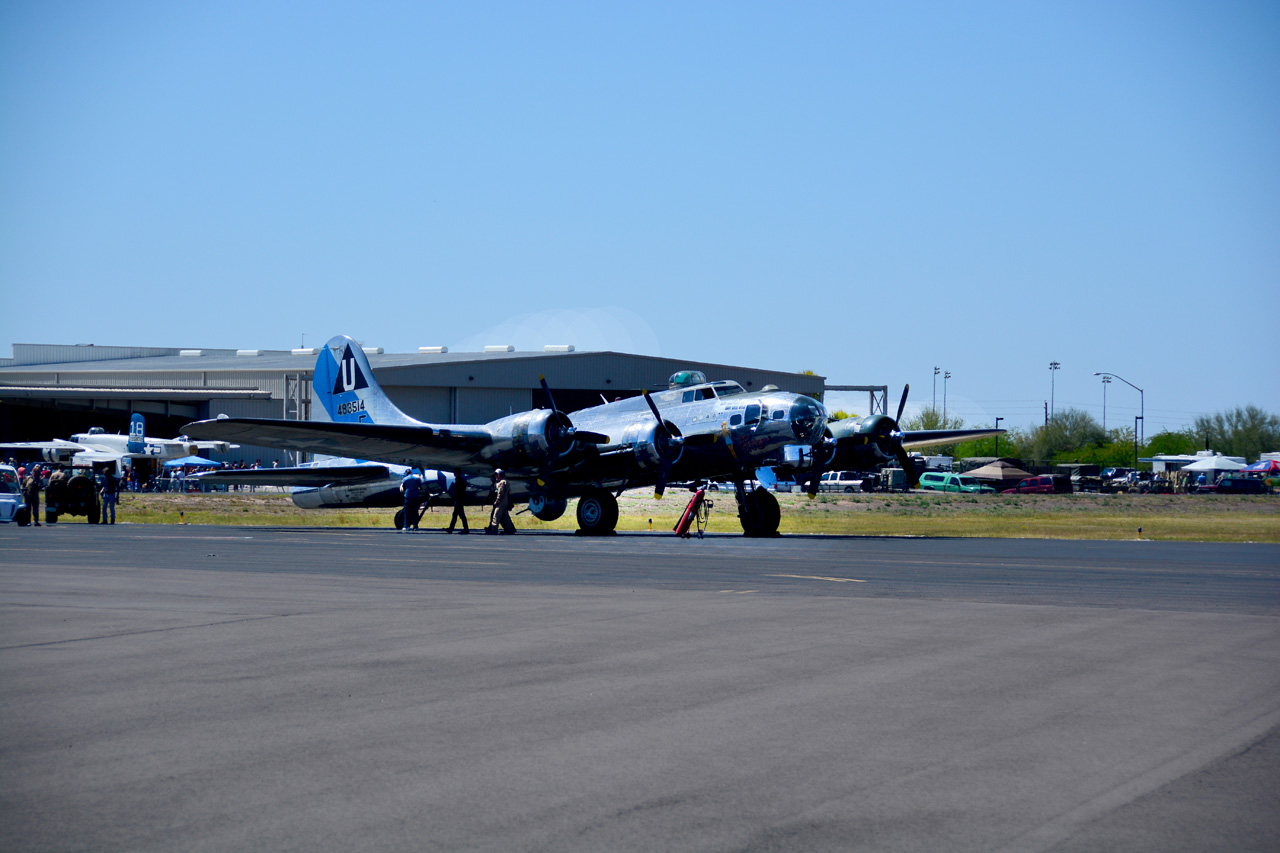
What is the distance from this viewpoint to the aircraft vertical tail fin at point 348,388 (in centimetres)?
3634

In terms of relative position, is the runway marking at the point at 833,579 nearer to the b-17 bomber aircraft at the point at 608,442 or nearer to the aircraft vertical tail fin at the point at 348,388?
the b-17 bomber aircraft at the point at 608,442

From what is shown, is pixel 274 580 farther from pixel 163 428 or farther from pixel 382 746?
pixel 163 428

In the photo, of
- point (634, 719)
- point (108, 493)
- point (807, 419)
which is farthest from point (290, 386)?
point (634, 719)

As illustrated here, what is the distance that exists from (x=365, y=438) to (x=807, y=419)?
39.0ft

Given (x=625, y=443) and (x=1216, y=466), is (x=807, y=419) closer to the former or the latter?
(x=625, y=443)

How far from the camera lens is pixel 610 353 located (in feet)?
236

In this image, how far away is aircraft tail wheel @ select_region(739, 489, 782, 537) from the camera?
3086 centimetres

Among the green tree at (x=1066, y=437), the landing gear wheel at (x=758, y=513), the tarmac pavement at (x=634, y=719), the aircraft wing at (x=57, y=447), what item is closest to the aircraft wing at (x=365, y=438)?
the landing gear wheel at (x=758, y=513)

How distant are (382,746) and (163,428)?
89483 mm

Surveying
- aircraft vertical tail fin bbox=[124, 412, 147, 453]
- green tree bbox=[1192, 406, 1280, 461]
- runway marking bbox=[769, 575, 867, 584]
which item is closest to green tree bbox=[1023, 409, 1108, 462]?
green tree bbox=[1192, 406, 1280, 461]

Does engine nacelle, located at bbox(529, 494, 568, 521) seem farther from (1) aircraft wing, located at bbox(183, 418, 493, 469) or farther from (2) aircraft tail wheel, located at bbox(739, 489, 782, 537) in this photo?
(2) aircraft tail wheel, located at bbox(739, 489, 782, 537)

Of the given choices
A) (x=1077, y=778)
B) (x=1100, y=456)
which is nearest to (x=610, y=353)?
(x=1077, y=778)

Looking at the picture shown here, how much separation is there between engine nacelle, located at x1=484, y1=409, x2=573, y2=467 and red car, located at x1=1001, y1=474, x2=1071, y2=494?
160ft

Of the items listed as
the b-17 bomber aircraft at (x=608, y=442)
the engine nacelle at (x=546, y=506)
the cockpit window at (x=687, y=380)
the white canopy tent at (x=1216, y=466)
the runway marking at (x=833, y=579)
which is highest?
the cockpit window at (x=687, y=380)
